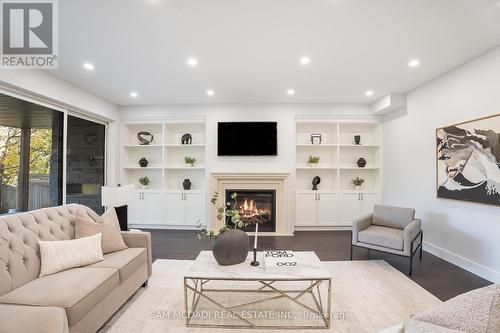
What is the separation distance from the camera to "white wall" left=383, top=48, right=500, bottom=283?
294 cm

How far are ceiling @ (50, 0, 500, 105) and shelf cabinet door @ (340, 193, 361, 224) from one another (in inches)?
89.5

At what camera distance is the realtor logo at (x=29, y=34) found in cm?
218

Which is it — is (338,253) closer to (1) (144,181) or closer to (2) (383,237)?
(2) (383,237)

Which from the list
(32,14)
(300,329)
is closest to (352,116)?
(300,329)

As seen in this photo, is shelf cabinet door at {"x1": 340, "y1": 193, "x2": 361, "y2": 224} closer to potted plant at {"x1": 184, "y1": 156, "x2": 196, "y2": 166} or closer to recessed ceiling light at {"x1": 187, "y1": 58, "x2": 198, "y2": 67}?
potted plant at {"x1": 184, "y1": 156, "x2": 196, "y2": 166}

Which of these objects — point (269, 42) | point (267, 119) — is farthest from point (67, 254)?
point (267, 119)

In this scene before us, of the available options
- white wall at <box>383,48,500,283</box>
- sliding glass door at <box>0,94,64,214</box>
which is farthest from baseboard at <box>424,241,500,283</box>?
sliding glass door at <box>0,94,64,214</box>

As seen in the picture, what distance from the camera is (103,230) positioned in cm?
250

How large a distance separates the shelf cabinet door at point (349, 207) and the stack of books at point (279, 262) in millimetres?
3211

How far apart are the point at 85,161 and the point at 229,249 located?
4.01 metres

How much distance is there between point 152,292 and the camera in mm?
2629

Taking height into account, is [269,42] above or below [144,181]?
above

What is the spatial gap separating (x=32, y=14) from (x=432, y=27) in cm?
394

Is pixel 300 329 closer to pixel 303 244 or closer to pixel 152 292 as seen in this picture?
pixel 152 292
